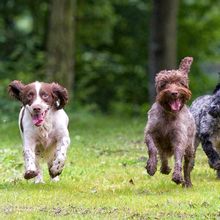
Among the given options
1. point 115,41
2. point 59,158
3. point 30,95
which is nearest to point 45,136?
point 59,158

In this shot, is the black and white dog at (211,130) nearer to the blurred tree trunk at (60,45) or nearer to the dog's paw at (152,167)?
the dog's paw at (152,167)

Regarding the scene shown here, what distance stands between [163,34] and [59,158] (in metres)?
15.2

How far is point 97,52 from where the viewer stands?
1325 inches

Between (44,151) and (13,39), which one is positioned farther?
(13,39)

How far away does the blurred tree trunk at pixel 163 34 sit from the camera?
88.9 feet

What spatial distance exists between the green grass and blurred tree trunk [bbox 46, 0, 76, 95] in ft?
26.2

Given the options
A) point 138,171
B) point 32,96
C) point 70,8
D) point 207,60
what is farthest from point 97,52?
point 32,96

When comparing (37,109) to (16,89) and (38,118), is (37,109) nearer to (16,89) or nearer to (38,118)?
(38,118)

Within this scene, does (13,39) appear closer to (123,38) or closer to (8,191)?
(123,38)

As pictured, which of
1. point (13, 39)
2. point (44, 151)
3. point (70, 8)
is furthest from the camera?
point (13, 39)

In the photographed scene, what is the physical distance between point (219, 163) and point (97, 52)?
2058cm

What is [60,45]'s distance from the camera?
2625cm

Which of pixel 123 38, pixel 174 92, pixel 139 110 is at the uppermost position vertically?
pixel 174 92

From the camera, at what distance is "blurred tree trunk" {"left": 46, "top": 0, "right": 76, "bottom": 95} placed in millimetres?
25766
